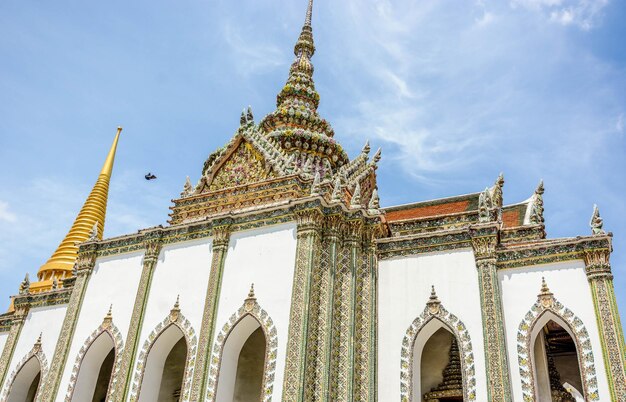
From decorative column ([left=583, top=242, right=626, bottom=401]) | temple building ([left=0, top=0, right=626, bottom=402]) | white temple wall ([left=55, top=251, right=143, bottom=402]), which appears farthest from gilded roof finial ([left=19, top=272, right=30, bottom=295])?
decorative column ([left=583, top=242, right=626, bottom=401])

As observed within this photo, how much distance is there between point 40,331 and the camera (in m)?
16.6

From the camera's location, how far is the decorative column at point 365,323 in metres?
11.9

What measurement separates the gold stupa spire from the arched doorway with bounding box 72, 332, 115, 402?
30.4 feet

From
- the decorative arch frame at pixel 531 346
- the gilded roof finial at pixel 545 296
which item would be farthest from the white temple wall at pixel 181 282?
the gilded roof finial at pixel 545 296

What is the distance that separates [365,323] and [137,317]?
5207 millimetres

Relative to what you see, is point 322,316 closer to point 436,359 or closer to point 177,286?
point 436,359

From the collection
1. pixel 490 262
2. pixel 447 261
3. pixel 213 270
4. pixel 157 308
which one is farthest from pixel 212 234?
pixel 490 262

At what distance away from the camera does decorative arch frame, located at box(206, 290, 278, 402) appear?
1177 cm

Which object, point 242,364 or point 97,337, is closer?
point 242,364

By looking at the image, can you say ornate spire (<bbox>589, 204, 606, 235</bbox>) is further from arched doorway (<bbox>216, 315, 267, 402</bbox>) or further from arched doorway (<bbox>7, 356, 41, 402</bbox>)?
arched doorway (<bbox>7, 356, 41, 402</bbox>)

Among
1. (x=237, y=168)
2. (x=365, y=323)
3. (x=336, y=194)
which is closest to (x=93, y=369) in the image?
(x=237, y=168)

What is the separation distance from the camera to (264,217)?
1369cm

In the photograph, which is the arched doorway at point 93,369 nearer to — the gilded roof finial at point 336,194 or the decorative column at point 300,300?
the decorative column at point 300,300

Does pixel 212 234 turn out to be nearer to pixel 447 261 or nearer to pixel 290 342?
pixel 290 342
